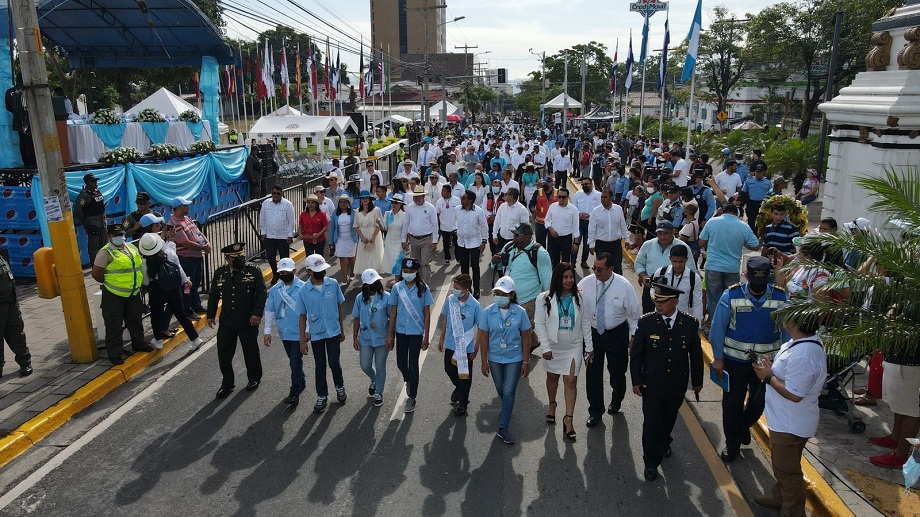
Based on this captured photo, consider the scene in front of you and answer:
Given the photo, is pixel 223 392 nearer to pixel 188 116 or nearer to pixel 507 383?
pixel 507 383

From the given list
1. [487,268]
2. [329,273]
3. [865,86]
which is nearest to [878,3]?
[865,86]

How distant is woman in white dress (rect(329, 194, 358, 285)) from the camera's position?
11.8m

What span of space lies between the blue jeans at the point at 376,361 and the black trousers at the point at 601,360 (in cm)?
205

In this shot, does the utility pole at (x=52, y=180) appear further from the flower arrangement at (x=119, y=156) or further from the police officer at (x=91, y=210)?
the flower arrangement at (x=119, y=156)

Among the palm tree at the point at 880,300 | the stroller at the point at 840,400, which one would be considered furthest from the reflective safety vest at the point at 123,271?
the stroller at the point at 840,400

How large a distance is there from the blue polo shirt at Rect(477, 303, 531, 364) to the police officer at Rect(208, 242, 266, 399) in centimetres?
259

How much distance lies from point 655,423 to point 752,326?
3.86 feet

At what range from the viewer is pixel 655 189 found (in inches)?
507

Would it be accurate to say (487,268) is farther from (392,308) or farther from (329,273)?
(392,308)

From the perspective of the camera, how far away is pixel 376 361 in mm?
7102

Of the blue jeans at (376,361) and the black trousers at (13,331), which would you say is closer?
the blue jeans at (376,361)

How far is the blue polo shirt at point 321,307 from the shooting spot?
7012mm

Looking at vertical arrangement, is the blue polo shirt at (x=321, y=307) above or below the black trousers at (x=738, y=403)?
above

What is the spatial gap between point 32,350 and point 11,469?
309cm
